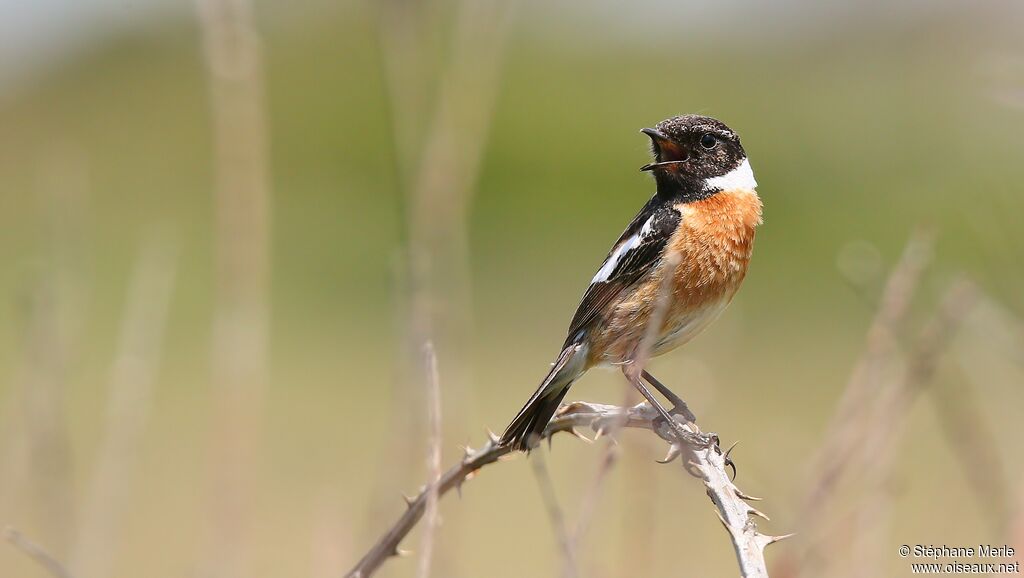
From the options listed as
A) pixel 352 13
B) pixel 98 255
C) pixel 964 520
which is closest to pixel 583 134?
pixel 352 13

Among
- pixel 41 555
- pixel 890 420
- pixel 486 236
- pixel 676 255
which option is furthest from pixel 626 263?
pixel 486 236

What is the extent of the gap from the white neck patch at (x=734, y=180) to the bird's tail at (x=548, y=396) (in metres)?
0.67

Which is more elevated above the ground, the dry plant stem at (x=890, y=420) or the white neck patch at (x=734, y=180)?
the white neck patch at (x=734, y=180)

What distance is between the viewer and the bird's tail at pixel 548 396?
3.14 meters

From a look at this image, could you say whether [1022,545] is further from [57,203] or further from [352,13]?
[352,13]

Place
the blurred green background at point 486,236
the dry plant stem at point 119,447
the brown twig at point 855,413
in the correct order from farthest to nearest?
1. the blurred green background at point 486,236
2. the dry plant stem at point 119,447
3. the brown twig at point 855,413

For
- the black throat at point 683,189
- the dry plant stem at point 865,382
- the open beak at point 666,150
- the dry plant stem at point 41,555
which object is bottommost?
the dry plant stem at point 41,555

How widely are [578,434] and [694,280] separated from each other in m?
1.28

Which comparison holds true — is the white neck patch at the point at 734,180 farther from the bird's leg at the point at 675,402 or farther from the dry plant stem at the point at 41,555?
the dry plant stem at the point at 41,555

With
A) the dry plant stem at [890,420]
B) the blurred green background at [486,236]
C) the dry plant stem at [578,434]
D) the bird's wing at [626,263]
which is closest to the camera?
the dry plant stem at [578,434]

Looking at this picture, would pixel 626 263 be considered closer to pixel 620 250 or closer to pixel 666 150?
pixel 620 250

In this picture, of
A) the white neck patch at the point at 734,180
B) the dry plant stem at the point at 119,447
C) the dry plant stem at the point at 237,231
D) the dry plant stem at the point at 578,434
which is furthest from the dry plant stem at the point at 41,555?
the white neck patch at the point at 734,180

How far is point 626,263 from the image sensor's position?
3.79 m

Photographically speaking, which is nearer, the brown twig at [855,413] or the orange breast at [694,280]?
the brown twig at [855,413]
